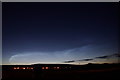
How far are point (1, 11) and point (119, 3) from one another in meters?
1.83

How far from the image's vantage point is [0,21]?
3465 mm
